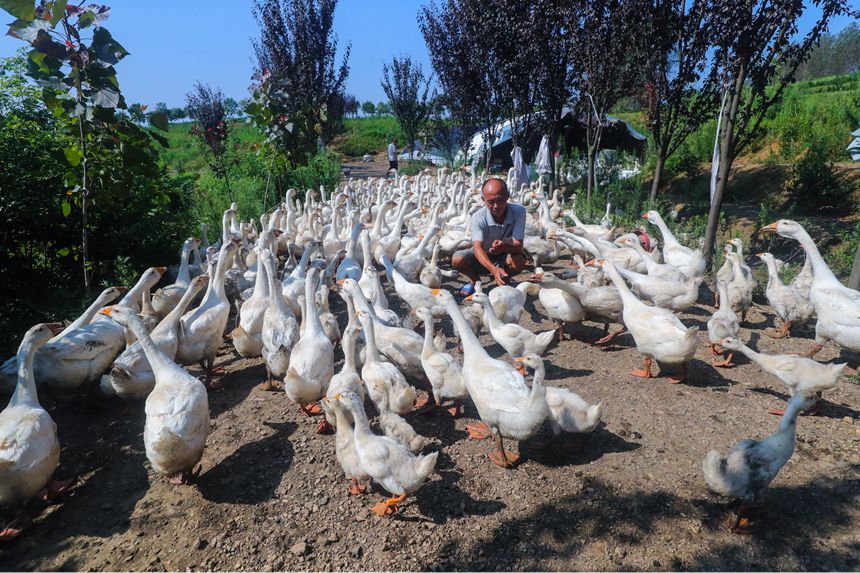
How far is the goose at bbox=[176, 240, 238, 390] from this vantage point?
5.11m

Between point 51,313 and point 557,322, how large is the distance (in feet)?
21.3

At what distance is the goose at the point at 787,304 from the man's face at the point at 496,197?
366 cm

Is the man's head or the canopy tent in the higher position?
the canopy tent

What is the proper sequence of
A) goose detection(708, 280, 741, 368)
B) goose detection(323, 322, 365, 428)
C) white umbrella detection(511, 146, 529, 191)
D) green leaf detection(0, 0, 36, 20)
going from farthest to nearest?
1. white umbrella detection(511, 146, 529, 191)
2. goose detection(708, 280, 741, 368)
3. green leaf detection(0, 0, 36, 20)
4. goose detection(323, 322, 365, 428)

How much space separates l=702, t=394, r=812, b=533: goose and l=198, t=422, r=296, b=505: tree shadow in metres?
3.22

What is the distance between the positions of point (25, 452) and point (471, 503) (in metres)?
3.21

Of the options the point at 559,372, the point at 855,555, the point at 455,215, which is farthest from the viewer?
the point at 455,215

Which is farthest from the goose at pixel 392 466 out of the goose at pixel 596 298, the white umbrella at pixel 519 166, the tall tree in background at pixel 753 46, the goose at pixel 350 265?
the white umbrella at pixel 519 166

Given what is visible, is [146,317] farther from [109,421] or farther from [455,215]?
[455,215]

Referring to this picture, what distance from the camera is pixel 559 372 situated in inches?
215

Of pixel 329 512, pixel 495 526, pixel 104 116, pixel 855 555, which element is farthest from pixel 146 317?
pixel 855 555

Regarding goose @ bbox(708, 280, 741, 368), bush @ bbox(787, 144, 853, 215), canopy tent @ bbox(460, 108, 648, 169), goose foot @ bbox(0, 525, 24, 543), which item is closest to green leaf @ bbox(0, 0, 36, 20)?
goose foot @ bbox(0, 525, 24, 543)

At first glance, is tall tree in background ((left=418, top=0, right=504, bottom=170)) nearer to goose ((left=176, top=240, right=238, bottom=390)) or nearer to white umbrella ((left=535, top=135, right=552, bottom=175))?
white umbrella ((left=535, top=135, right=552, bottom=175))

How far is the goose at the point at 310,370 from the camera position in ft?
14.4
